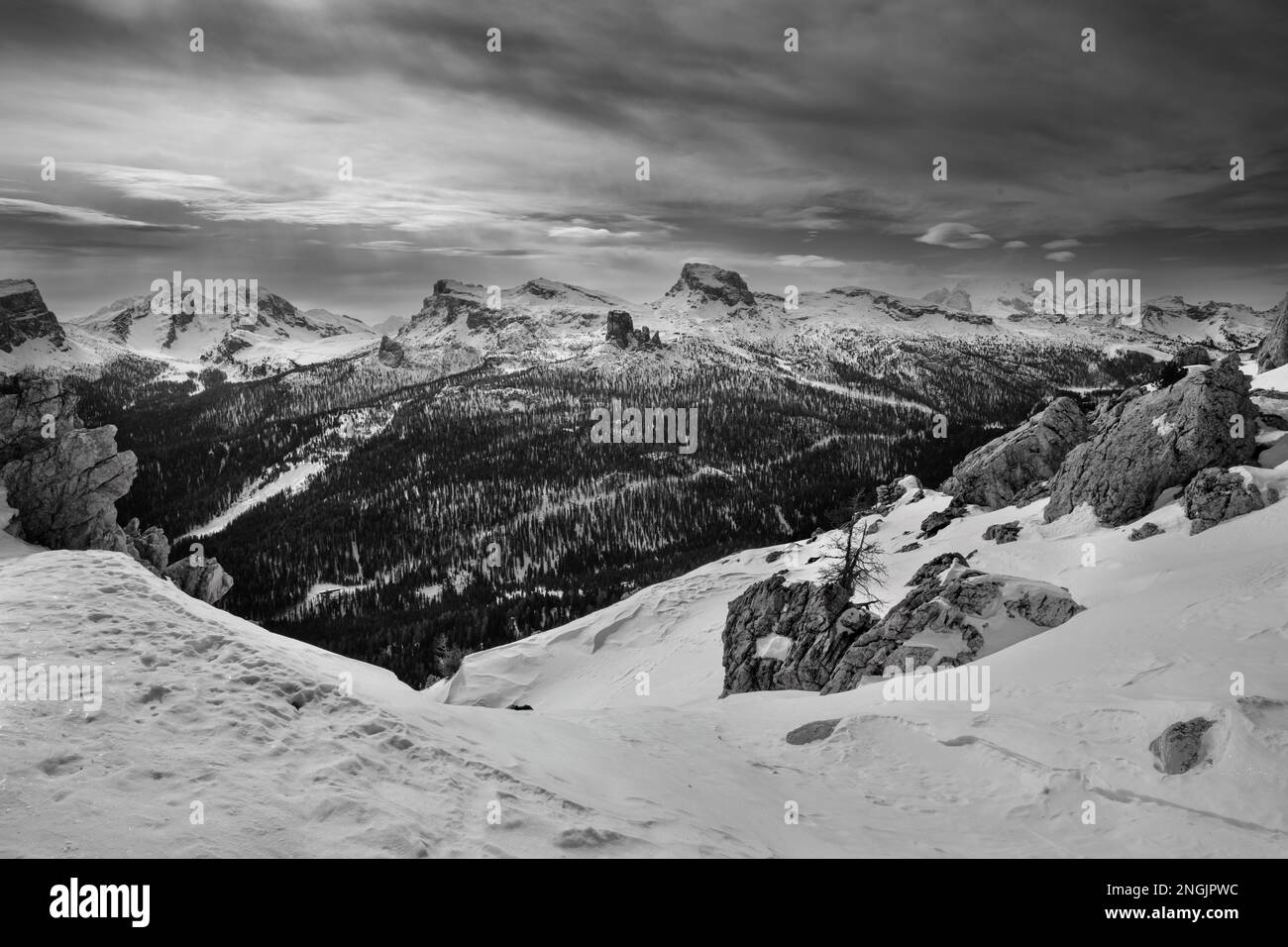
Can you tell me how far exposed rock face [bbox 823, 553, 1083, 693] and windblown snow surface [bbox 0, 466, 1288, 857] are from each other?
2.00 meters

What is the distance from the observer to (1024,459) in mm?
61906

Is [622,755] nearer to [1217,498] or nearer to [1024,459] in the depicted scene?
[1217,498]

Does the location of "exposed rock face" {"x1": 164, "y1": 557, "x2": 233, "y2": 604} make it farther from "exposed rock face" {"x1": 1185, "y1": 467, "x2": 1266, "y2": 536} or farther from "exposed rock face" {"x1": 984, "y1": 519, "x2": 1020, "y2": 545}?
"exposed rock face" {"x1": 1185, "y1": 467, "x2": 1266, "y2": 536}

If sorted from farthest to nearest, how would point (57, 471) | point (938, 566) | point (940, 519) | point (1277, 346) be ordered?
point (1277, 346)
point (940, 519)
point (57, 471)
point (938, 566)

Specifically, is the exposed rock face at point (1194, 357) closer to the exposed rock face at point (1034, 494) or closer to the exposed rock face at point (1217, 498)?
the exposed rock face at point (1034, 494)

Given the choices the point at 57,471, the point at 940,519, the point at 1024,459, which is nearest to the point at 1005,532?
the point at 940,519

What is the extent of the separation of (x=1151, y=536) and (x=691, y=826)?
3284cm

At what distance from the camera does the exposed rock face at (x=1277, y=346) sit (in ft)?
220

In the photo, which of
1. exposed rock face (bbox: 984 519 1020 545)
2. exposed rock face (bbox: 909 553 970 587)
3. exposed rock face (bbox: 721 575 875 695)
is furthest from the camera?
exposed rock face (bbox: 984 519 1020 545)

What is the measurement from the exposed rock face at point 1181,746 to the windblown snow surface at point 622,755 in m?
0.27

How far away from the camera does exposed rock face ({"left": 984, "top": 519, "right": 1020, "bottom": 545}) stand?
43.1m

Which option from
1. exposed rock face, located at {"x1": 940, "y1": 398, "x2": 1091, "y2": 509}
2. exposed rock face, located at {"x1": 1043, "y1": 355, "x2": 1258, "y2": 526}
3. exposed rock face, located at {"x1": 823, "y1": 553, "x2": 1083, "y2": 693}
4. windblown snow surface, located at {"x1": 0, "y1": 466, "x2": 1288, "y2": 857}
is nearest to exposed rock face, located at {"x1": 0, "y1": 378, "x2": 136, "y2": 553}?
windblown snow surface, located at {"x1": 0, "y1": 466, "x2": 1288, "y2": 857}

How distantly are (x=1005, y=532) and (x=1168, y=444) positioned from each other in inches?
407
